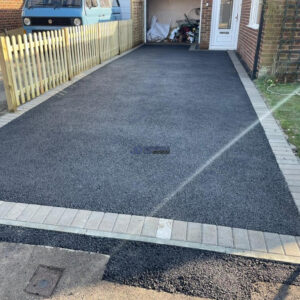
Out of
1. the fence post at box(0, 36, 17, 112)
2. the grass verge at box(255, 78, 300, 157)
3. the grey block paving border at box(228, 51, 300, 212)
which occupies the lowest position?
the grey block paving border at box(228, 51, 300, 212)

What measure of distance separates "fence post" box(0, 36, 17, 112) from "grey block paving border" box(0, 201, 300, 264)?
308 cm

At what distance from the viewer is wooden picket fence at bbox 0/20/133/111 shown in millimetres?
5520

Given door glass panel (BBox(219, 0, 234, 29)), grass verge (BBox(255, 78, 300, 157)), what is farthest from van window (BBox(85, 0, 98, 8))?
grass verge (BBox(255, 78, 300, 157))

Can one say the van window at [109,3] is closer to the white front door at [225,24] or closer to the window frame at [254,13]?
the white front door at [225,24]

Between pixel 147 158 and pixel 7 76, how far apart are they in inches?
125

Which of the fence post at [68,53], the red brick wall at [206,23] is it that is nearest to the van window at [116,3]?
the red brick wall at [206,23]

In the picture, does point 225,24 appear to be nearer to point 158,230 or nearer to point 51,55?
point 51,55

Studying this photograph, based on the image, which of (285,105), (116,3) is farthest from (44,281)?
(116,3)

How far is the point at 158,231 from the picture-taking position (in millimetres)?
2672

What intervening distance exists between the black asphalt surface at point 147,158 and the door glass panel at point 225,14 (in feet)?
24.2

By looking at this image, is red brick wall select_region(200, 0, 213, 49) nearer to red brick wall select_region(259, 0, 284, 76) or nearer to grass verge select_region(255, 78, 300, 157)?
red brick wall select_region(259, 0, 284, 76)

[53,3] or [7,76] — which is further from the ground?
[53,3]

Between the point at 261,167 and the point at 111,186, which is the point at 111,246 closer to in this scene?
the point at 111,186

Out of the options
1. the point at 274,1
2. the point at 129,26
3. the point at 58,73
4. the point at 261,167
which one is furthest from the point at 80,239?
the point at 129,26
